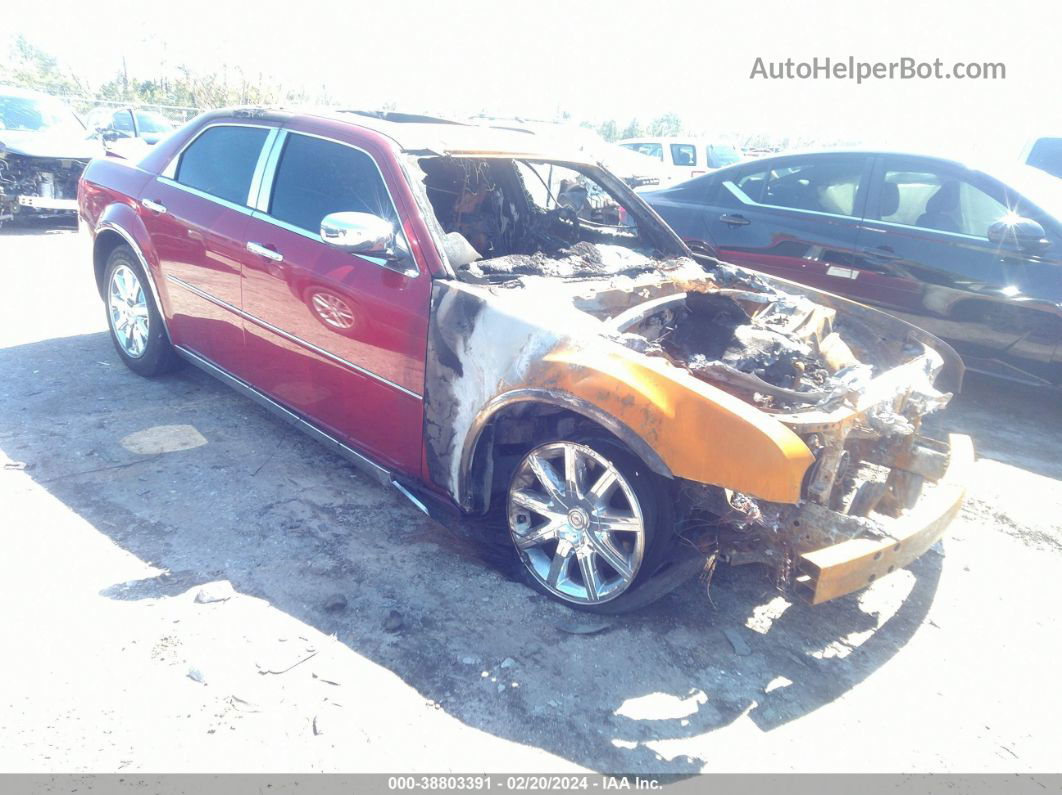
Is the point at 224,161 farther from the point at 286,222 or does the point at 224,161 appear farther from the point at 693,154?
the point at 693,154

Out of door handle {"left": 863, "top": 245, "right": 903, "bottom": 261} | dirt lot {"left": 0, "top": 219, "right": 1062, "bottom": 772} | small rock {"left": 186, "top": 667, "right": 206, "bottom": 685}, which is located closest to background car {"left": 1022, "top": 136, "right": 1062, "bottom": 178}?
door handle {"left": 863, "top": 245, "right": 903, "bottom": 261}

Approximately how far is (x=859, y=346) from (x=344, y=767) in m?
3.16

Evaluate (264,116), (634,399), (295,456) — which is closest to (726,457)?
(634,399)

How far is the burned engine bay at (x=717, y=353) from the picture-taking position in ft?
8.80

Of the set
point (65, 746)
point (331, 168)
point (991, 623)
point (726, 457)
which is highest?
point (331, 168)

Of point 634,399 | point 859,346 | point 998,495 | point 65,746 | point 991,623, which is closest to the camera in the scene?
point 65,746

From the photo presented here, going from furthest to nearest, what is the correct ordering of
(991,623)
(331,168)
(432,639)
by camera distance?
1. (331,168)
2. (991,623)
3. (432,639)

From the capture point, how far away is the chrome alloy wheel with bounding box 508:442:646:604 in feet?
9.34

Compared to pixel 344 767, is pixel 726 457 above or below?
above

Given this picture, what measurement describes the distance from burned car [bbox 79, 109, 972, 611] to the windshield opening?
0.06 ft

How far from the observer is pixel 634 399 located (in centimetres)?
263

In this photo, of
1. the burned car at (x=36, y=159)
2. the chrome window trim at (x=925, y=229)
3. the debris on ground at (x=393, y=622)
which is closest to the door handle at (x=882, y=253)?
the chrome window trim at (x=925, y=229)

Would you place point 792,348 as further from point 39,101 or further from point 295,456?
point 39,101

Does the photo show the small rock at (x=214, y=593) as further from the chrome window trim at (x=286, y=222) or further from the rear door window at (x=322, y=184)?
the rear door window at (x=322, y=184)
